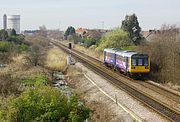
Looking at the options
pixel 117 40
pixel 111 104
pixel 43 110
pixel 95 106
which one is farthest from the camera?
pixel 117 40

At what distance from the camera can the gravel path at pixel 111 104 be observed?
61.2 feet

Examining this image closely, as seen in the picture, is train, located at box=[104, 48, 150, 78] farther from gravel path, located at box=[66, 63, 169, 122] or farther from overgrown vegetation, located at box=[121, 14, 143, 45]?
overgrown vegetation, located at box=[121, 14, 143, 45]

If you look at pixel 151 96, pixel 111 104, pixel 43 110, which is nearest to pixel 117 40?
pixel 151 96

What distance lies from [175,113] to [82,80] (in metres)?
17.1

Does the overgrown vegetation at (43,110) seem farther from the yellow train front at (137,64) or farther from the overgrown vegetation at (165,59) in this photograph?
the yellow train front at (137,64)

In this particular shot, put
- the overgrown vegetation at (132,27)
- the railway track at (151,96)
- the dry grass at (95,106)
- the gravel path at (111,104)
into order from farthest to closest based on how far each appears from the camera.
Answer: the overgrown vegetation at (132,27) → the railway track at (151,96) → the dry grass at (95,106) → the gravel path at (111,104)

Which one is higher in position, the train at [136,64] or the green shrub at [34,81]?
the train at [136,64]

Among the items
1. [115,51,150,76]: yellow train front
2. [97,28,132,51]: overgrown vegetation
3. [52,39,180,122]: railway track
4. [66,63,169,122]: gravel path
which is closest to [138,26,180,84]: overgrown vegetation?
[115,51,150,76]: yellow train front

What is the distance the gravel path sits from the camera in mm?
18641

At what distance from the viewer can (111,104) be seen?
2241 cm

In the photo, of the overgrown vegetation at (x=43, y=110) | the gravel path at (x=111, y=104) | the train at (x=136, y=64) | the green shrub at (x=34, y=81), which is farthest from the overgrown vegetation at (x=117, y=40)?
the overgrown vegetation at (x=43, y=110)

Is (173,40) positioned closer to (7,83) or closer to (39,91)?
(7,83)

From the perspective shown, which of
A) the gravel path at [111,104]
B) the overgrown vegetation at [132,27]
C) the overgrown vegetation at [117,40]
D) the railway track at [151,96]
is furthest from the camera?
the overgrown vegetation at [132,27]

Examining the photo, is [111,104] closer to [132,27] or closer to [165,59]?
[165,59]
